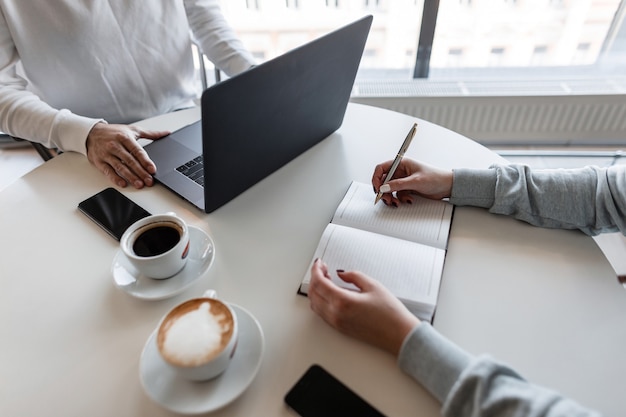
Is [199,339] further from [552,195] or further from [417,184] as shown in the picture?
[552,195]

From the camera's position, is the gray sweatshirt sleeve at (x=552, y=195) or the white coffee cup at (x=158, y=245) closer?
the white coffee cup at (x=158, y=245)

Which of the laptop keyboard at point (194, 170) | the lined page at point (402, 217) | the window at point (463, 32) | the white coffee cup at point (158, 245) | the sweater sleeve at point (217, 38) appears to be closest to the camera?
the white coffee cup at point (158, 245)

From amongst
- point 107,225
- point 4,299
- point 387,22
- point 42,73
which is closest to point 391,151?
point 107,225

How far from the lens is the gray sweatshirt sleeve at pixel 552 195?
2.51ft

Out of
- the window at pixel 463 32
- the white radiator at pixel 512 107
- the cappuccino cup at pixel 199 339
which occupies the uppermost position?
the cappuccino cup at pixel 199 339

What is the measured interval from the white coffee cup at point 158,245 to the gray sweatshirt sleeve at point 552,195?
1.76 feet

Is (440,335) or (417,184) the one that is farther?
(417,184)

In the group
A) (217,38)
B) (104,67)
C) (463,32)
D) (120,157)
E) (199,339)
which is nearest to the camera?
(199,339)

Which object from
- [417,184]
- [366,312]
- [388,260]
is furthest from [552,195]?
[366,312]

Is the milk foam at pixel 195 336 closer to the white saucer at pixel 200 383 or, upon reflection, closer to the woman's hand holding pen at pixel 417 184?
the white saucer at pixel 200 383

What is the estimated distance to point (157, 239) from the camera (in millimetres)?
681

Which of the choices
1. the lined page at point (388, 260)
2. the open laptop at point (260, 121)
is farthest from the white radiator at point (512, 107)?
the lined page at point (388, 260)

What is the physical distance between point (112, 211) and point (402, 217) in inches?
23.2

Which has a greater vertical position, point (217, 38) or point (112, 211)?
point (217, 38)
